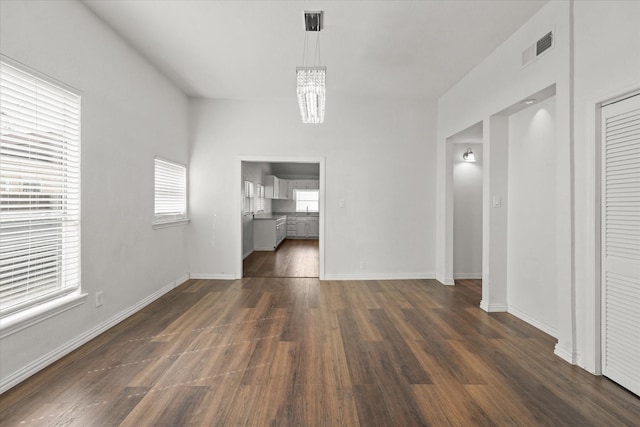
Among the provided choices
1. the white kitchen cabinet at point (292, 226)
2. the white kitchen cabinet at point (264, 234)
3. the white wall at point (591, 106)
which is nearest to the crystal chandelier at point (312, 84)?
the white wall at point (591, 106)

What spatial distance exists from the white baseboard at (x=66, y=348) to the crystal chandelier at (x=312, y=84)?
274 centimetres

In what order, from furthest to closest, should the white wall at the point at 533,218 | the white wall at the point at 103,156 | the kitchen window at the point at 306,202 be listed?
the kitchen window at the point at 306,202 → the white wall at the point at 533,218 → the white wall at the point at 103,156

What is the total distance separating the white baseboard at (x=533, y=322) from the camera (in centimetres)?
298

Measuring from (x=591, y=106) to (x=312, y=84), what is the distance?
2.08m

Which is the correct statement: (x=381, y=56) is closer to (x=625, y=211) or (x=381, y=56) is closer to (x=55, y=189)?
(x=625, y=211)

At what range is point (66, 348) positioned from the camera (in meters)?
2.55

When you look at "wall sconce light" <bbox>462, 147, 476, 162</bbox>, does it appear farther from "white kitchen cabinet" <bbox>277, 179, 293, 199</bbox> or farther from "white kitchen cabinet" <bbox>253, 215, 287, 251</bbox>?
"white kitchen cabinet" <bbox>277, 179, 293, 199</bbox>

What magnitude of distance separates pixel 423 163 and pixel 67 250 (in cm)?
465

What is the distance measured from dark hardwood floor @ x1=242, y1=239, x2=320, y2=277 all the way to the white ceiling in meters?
3.04

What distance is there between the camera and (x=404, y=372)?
90.8 inches

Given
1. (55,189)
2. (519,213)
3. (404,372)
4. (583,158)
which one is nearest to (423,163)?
(519,213)

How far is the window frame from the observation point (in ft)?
13.4

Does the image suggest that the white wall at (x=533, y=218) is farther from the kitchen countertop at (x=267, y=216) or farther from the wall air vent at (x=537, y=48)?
the kitchen countertop at (x=267, y=216)

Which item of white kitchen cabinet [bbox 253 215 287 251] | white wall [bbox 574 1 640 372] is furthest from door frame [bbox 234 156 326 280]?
A: white kitchen cabinet [bbox 253 215 287 251]
